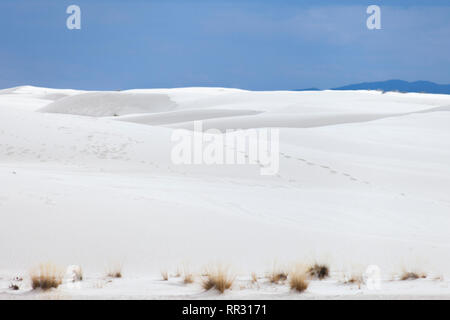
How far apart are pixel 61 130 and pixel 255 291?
12.0 metres

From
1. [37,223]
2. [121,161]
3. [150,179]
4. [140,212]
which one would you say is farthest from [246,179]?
[37,223]

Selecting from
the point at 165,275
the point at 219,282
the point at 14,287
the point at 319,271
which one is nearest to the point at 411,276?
the point at 319,271

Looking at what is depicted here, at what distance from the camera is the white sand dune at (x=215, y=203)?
6445 millimetres

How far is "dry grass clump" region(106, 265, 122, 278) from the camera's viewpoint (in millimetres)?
5736

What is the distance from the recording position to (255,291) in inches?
200

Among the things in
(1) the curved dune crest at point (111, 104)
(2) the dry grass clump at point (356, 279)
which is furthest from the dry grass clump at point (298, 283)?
(1) the curved dune crest at point (111, 104)

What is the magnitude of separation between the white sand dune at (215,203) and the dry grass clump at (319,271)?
50cm

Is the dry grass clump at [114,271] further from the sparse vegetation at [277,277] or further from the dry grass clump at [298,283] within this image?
the dry grass clump at [298,283]

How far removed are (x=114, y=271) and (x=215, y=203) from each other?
3.37m

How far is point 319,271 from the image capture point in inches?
232

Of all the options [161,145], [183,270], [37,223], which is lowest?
[183,270]

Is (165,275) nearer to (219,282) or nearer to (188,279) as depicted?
(188,279)

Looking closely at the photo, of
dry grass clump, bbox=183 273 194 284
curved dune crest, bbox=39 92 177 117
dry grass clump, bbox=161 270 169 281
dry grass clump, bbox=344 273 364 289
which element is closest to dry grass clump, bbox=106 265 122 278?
dry grass clump, bbox=161 270 169 281
